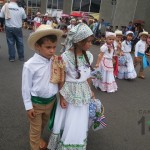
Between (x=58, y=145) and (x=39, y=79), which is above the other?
(x=39, y=79)

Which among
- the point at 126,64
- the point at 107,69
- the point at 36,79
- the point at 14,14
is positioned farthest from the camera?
the point at 126,64

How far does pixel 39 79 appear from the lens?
2.75 metres

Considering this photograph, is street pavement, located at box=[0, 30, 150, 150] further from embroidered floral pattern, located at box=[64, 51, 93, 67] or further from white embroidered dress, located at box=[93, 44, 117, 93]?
embroidered floral pattern, located at box=[64, 51, 93, 67]

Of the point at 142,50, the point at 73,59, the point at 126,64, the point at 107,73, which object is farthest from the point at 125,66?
the point at 73,59

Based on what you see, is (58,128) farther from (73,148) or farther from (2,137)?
(2,137)

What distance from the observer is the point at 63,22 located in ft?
73.3

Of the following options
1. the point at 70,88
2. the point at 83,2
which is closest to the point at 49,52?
the point at 70,88

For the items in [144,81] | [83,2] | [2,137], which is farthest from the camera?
[83,2]

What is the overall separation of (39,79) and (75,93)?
1.58 ft

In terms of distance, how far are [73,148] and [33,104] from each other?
0.72 metres

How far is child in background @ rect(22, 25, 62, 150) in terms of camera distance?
8.75ft

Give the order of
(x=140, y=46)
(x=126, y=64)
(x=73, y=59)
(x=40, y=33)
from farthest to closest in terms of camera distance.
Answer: (x=140, y=46)
(x=126, y=64)
(x=73, y=59)
(x=40, y=33)

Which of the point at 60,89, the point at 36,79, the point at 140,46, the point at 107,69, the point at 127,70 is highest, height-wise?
the point at 36,79

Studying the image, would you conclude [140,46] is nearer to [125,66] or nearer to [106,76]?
[125,66]
